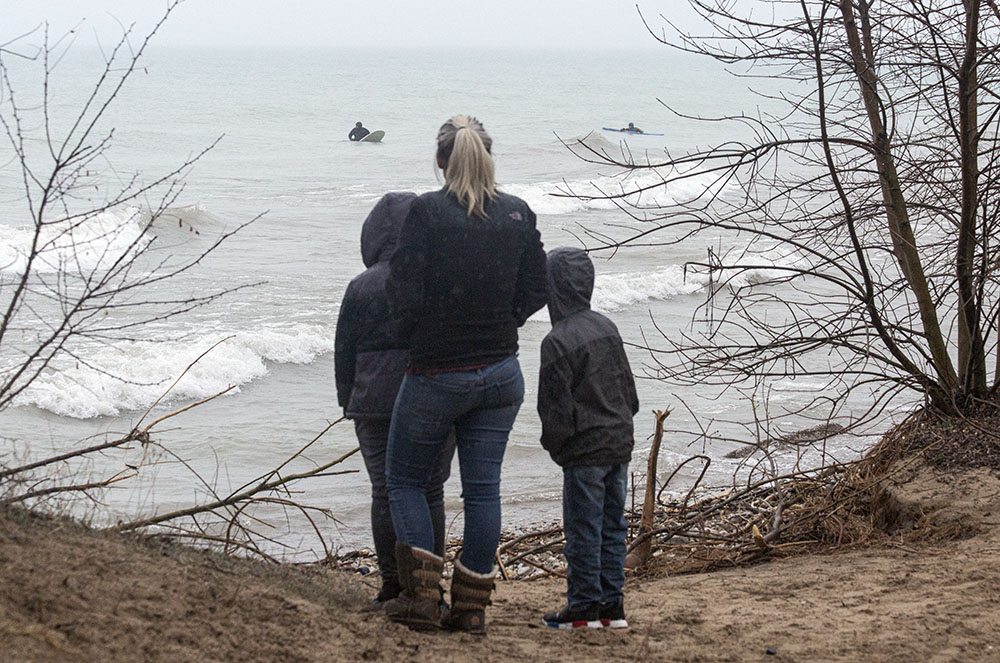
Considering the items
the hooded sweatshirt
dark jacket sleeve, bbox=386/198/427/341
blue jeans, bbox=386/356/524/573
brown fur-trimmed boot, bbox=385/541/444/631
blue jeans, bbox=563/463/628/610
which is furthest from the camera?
blue jeans, bbox=563/463/628/610

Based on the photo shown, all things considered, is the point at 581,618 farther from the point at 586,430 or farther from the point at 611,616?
the point at 586,430

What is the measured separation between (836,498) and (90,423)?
25.6 ft

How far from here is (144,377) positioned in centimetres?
1216

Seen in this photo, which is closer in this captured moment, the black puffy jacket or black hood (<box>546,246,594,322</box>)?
the black puffy jacket

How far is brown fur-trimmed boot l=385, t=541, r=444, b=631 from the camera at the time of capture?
3471 millimetres

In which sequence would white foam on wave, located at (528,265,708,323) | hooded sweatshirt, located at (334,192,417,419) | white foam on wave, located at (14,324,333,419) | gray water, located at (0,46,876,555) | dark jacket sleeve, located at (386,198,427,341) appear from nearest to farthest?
dark jacket sleeve, located at (386,198,427,341), hooded sweatshirt, located at (334,192,417,419), gray water, located at (0,46,876,555), white foam on wave, located at (14,324,333,419), white foam on wave, located at (528,265,708,323)

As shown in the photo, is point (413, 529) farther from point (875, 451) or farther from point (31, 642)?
point (875, 451)

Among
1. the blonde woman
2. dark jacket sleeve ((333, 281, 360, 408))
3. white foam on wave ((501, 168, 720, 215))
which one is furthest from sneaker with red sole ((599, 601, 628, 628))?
white foam on wave ((501, 168, 720, 215))

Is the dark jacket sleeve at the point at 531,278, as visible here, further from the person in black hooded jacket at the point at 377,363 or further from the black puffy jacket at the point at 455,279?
the person in black hooded jacket at the point at 377,363

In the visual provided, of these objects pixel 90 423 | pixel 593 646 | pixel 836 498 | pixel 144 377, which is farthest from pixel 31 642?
pixel 144 377

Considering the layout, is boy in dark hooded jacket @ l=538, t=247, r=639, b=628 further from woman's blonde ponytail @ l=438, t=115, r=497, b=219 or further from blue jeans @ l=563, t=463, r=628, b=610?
woman's blonde ponytail @ l=438, t=115, r=497, b=219

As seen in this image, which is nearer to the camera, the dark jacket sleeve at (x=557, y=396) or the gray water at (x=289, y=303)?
the dark jacket sleeve at (x=557, y=396)

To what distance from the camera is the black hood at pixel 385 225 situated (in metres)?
3.63

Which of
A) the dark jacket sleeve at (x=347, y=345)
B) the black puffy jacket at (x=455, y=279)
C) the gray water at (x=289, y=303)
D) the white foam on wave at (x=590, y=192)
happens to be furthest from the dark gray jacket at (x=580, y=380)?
the white foam on wave at (x=590, y=192)
